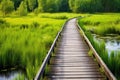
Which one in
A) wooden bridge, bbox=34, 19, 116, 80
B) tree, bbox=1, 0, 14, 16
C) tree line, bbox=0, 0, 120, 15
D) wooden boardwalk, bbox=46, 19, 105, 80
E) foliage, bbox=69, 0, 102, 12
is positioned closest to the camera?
wooden bridge, bbox=34, 19, 116, 80

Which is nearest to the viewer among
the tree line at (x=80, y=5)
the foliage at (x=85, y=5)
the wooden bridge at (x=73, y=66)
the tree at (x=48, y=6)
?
the wooden bridge at (x=73, y=66)

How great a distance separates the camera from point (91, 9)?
10569 centimetres

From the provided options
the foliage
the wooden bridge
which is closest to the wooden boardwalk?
the wooden bridge

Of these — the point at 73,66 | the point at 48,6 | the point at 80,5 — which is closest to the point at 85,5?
the point at 80,5

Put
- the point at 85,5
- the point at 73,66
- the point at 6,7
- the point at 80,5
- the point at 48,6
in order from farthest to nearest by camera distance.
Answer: the point at 48,6, the point at 85,5, the point at 80,5, the point at 6,7, the point at 73,66

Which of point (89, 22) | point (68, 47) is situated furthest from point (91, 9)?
point (68, 47)

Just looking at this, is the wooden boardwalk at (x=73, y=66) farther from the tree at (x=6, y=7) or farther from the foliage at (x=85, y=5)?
the foliage at (x=85, y=5)

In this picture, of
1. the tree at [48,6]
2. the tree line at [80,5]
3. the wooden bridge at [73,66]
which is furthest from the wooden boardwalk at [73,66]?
the tree at [48,6]

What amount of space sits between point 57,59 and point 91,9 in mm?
95412

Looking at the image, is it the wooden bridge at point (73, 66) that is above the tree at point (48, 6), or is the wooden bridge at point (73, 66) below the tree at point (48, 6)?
above

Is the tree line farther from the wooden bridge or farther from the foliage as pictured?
the wooden bridge

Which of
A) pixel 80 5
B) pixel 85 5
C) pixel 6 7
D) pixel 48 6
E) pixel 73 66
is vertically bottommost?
pixel 48 6

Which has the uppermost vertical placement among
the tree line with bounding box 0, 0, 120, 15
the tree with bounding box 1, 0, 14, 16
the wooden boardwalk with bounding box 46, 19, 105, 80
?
the wooden boardwalk with bounding box 46, 19, 105, 80

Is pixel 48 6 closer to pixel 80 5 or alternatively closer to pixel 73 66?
pixel 80 5
